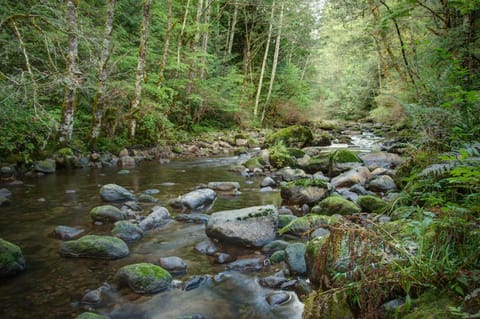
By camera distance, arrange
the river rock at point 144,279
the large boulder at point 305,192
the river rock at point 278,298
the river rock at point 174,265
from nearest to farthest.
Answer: the river rock at point 278,298 < the river rock at point 144,279 < the river rock at point 174,265 < the large boulder at point 305,192

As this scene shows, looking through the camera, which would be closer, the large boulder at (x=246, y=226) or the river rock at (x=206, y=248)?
the river rock at (x=206, y=248)

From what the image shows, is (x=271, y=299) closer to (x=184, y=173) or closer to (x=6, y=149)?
(x=184, y=173)

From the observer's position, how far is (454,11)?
23.9 feet

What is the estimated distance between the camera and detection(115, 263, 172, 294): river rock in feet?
11.9

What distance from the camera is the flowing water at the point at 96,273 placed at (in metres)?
3.31

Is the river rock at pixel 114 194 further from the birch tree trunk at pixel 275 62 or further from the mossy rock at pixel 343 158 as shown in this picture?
the birch tree trunk at pixel 275 62

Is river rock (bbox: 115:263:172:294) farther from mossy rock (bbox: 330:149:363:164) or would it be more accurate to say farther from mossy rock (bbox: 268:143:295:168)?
mossy rock (bbox: 268:143:295:168)

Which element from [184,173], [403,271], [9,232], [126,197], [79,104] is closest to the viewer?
[403,271]

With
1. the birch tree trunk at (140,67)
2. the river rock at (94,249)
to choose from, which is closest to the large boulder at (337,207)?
the river rock at (94,249)

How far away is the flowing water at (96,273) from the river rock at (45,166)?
148 centimetres

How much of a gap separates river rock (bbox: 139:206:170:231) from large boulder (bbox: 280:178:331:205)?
8.59ft

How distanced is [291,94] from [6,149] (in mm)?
19988

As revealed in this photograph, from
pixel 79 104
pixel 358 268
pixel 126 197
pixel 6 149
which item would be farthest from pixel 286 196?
pixel 79 104

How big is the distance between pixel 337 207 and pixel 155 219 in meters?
3.17
